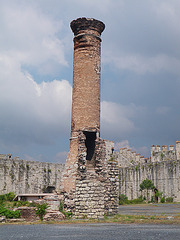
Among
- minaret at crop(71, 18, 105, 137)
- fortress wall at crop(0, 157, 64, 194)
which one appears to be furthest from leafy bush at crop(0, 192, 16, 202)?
minaret at crop(71, 18, 105, 137)

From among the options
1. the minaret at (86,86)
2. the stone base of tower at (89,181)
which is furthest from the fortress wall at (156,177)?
the minaret at (86,86)

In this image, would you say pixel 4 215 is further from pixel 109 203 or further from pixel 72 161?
pixel 109 203

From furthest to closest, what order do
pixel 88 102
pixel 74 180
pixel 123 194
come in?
pixel 123 194 < pixel 88 102 < pixel 74 180

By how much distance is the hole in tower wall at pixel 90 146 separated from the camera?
45.0ft

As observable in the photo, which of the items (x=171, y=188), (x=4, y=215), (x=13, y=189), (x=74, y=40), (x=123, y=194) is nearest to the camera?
(x=4, y=215)

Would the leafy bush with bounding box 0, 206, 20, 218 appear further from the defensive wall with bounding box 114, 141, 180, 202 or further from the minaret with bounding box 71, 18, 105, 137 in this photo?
the defensive wall with bounding box 114, 141, 180, 202

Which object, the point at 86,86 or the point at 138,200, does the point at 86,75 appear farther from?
the point at 138,200

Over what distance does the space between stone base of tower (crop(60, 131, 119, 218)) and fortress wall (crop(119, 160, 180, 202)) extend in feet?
52.1

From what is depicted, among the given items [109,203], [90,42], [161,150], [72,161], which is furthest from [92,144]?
[161,150]

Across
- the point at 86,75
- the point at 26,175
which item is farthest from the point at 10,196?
the point at 86,75

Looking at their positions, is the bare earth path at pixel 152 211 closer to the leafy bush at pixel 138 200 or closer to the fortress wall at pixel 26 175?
the fortress wall at pixel 26 175

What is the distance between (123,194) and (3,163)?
608 inches

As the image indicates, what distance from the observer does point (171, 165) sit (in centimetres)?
2823

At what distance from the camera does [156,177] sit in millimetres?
29594
